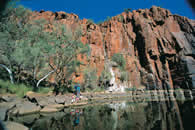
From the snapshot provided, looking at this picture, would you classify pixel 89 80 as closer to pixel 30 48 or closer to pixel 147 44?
pixel 30 48

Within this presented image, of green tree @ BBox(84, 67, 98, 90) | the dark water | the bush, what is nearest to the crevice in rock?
the bush

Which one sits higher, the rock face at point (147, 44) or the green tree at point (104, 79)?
the rock face at point (147, 44)

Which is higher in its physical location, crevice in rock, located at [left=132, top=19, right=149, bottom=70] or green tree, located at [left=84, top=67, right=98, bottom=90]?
crevice in rock, located at [left=132, top=19, right=149, bottom=70]

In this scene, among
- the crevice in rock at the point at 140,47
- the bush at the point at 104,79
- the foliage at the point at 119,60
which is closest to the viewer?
the bush at the point at 104,79

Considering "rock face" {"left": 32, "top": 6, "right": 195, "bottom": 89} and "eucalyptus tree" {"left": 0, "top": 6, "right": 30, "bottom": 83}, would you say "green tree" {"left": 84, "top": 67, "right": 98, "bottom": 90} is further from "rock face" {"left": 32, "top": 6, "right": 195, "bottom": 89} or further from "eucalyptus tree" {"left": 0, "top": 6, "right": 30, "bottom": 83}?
"eucalyptus tree" {"left": 0, "top": 6, "right": 30, "bottom": 83}

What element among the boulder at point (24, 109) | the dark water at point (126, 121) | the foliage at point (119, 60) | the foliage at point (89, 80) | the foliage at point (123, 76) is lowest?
the dark water at point (126, 121)

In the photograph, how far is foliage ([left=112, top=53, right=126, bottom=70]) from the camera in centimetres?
4499

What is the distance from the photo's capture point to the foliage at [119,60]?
148 ft

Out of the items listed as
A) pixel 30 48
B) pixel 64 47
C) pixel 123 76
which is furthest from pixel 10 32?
pixel 123 76

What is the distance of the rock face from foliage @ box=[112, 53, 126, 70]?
2.39 metres

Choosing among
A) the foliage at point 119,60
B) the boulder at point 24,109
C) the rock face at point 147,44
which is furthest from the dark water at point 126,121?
the foliage at point 119,60

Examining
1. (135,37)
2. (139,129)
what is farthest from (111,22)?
(139,129)

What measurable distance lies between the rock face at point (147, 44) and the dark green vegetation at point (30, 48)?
18.7 metres

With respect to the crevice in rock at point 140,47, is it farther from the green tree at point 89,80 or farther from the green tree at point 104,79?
the green tree at point 89,80
